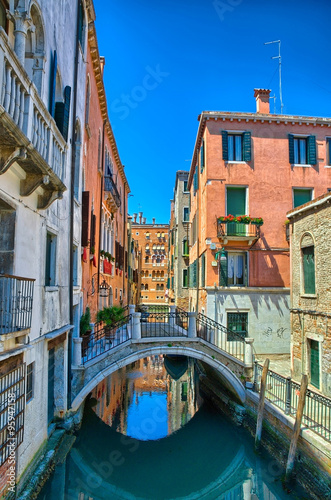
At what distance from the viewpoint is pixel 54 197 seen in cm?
739

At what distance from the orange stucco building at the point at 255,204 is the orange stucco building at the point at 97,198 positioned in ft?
15.8

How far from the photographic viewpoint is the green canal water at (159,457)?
9.43 meters

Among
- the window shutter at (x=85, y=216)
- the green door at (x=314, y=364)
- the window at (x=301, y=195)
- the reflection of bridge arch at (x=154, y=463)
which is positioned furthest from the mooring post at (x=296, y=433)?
the window at (x=301, y=195)

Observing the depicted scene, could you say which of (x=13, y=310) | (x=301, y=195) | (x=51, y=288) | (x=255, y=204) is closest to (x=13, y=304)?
(x=13, y=310)

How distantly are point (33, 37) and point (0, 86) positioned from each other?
3.68 metres

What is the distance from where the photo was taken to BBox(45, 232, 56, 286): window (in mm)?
8773

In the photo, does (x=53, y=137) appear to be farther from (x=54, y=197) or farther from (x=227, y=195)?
(x=227, y=195)

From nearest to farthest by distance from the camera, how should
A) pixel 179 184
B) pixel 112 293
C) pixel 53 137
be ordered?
pixel 53 137, pixel 112 293, pixel 179 184

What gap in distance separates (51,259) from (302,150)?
559 inches

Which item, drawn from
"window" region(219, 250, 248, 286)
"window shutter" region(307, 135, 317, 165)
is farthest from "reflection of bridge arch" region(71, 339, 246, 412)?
"window shutter" region(307, 135, 317, 165)

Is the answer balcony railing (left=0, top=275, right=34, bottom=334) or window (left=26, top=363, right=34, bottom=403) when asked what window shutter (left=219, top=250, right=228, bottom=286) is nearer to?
window (left=26, top=363, right=34, bottom=403)

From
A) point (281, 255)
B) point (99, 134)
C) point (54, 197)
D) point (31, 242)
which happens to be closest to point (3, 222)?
point (31, 242)

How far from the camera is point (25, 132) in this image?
213 inches

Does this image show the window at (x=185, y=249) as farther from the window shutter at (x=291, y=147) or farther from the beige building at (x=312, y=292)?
the beige building at (x=312, y=292)
